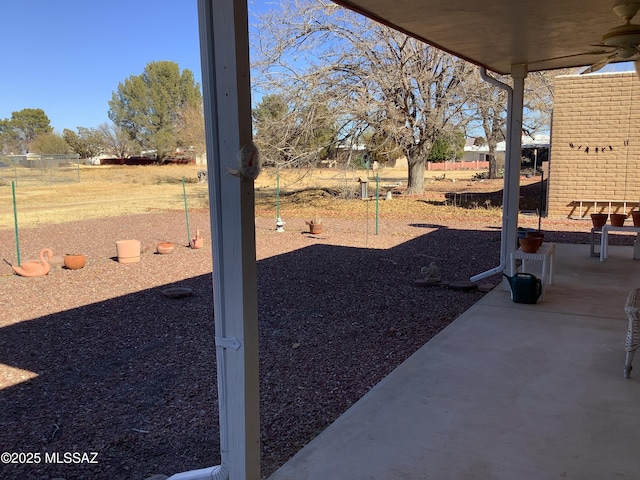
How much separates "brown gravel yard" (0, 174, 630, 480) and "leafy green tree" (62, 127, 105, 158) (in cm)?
4074

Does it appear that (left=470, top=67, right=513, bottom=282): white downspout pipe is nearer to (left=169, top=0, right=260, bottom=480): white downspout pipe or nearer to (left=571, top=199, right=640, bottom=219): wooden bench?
(left=169, top=0, right=260, bottom=480): white downspout pipe

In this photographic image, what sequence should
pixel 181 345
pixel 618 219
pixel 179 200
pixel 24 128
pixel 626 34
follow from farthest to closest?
1. pixel 24 128
2. pixel 179 200
3. pixel 618 219
4. pixel 181 345
5. pixel 626 34

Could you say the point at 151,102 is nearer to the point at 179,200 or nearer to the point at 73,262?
the point at 179,200

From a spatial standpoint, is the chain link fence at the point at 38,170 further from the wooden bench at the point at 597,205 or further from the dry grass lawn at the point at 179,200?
the wooden bench at the point at 597,205

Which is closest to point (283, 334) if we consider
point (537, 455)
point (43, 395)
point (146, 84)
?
point (43, 395)

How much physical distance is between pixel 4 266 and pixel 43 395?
597 cm

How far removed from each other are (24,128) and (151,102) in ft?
56.3

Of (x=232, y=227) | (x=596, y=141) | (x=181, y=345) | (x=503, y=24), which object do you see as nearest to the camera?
(x=232, y=227)

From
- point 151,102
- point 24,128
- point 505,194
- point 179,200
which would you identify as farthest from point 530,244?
point 24,128

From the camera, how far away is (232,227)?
2160 mm

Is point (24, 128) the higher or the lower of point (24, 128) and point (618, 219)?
the higher

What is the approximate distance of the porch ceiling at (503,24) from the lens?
14.3 feet

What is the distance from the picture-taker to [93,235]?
1252 centimetres

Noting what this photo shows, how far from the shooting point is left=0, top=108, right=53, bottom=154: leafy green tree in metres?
50.7
